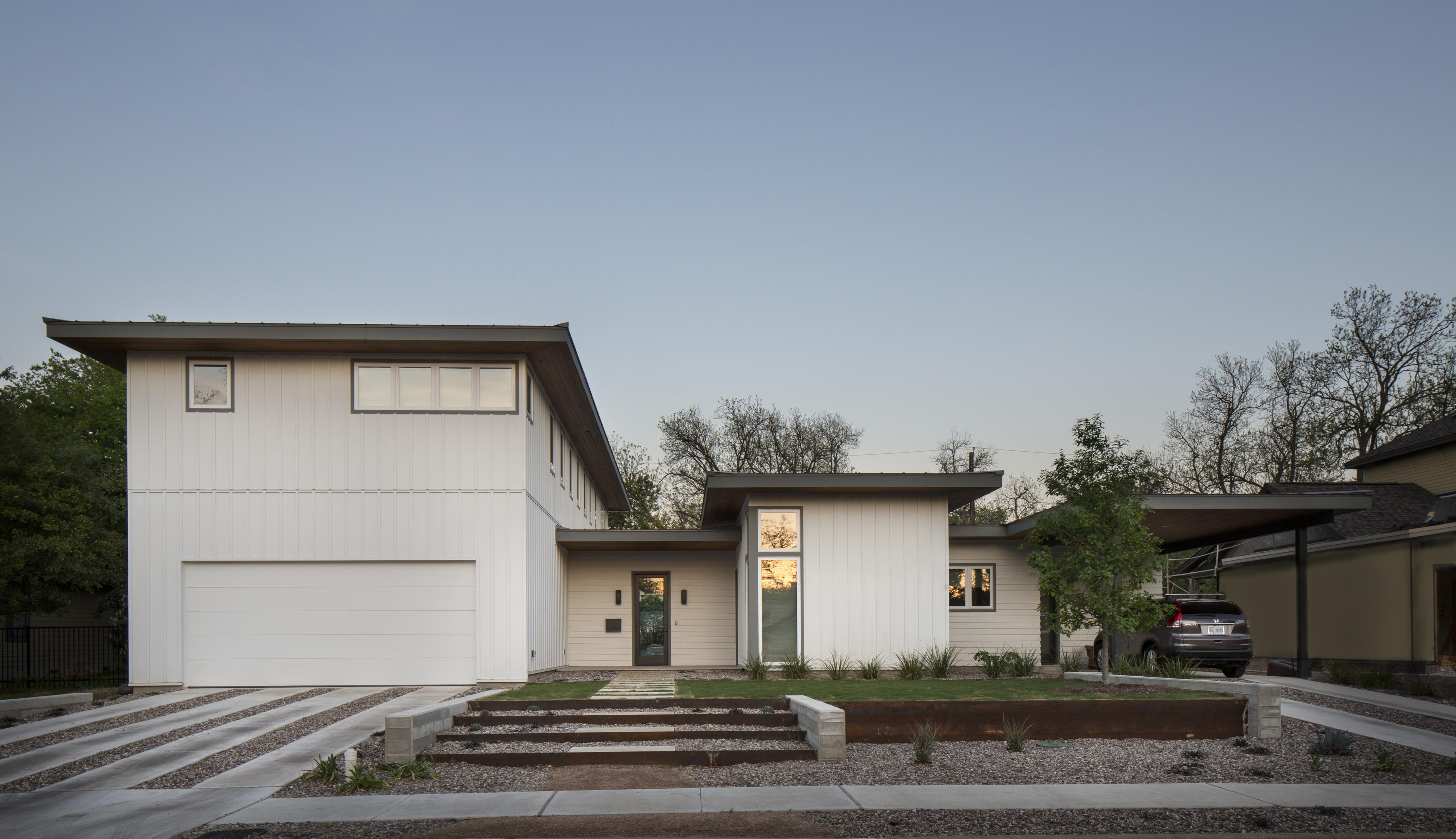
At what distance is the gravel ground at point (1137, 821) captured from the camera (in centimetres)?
675

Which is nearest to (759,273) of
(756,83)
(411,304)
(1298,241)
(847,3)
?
(756,83)

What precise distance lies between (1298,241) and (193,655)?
22.4 meters

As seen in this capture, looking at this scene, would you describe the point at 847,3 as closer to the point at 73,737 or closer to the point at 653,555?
the point at 653,555

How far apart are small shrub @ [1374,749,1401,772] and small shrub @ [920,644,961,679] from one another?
667 centimetres

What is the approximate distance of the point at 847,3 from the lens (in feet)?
55.2

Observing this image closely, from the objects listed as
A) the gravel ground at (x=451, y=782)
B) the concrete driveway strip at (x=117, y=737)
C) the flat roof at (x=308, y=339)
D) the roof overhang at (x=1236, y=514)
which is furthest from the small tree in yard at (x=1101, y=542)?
the concrete driveway strip at (x=117, y=737)

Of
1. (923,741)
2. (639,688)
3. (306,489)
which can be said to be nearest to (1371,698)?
(923,741)

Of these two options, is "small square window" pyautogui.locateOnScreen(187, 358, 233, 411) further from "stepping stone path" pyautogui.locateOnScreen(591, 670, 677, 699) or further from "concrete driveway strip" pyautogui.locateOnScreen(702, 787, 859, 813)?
"concrete driveway strip" pyautogui.locateOnScreen(702, 787, 859, 813)

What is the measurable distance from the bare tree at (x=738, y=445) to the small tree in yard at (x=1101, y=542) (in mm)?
33080

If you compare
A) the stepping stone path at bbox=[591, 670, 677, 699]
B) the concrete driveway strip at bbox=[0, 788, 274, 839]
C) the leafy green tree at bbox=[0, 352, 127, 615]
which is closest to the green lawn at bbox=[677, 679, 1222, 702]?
the stepping stone path at bbox=[591, 670, 677, 699]

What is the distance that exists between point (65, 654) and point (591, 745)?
20467 millimetres

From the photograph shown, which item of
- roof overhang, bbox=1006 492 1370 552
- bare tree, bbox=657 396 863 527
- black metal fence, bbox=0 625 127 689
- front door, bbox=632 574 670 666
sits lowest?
black metal fence, bbox=0 625 127 689

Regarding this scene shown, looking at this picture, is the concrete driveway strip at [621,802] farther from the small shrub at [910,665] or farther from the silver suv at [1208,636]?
the silver suv at [1208,636]

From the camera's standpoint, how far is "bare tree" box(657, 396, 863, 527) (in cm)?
4684
